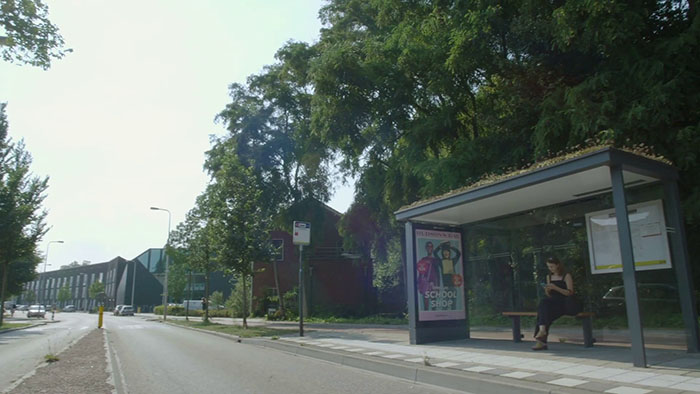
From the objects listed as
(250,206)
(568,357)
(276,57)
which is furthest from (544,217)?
(276,57)

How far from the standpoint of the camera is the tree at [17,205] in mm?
23609

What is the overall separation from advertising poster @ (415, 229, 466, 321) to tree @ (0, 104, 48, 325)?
2222cm

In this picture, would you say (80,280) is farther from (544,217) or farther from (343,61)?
(544,217)

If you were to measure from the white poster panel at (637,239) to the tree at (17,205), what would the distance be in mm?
25810

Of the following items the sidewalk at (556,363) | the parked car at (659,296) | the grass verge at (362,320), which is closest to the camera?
the sidewalk at (556,363)

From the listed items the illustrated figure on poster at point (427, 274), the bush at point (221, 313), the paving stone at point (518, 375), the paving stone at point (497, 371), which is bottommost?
the bush at point (221, 313)

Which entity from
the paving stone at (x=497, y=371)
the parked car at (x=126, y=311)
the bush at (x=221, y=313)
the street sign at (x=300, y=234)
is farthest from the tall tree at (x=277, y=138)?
the parked car at (x=126, y=311)

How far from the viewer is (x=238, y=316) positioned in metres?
38.2

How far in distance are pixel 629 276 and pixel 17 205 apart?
28143 millimetres

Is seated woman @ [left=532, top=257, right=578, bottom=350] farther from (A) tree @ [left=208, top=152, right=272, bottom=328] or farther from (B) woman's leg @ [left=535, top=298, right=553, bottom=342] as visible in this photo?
(A) tree @ [left=208, top=152, right=272, bottom=328]

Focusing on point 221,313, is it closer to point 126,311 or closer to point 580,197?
point 126,311

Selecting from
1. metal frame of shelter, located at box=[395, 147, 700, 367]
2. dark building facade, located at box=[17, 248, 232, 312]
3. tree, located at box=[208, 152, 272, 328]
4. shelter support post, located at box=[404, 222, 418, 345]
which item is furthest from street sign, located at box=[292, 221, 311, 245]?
dark building facade, located at box=[17, 248, 232, 312]

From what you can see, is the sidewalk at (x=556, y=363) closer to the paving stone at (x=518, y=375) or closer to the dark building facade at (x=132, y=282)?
the paving stone at (x=518, y=375)

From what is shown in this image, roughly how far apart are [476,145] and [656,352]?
8.85 meters
